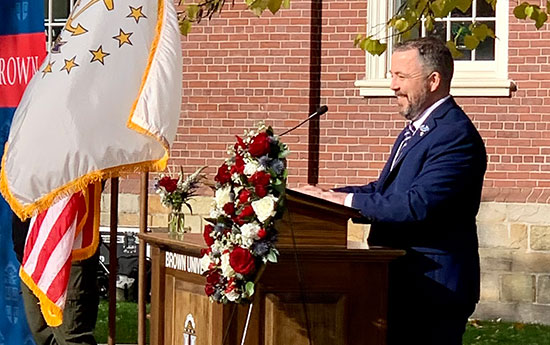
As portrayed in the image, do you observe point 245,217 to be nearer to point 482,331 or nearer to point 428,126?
point 428,126

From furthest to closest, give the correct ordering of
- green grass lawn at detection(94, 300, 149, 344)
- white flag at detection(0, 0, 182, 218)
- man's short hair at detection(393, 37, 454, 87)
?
green grass lawn at detection(94, 300, 149, 344)
white flag at detection(0, 0, 182, 218)
man's short hair at detection(393, 37, 454, 87)

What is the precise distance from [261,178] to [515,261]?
7.70 metres

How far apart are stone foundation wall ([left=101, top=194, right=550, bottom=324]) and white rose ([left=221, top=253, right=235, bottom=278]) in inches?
301

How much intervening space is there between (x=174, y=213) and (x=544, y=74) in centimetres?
686

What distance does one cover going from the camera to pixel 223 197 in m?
5.60

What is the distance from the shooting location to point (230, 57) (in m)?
13.8

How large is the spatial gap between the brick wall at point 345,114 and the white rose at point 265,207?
7650 mm

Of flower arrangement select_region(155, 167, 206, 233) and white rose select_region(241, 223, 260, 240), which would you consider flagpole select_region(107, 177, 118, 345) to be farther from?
white rose select_region(241, 223, 260, 240)

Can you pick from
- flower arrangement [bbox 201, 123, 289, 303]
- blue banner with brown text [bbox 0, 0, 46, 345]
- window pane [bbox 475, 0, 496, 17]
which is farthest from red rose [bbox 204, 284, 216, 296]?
window pane [bbox 475, 0, 496, 17]

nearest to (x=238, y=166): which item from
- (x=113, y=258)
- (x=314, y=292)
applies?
(x=314, y=292)

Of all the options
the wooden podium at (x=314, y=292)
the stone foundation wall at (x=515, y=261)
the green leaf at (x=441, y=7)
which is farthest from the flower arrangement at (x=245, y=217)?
the stone foundation wall at (x=515, y=261)

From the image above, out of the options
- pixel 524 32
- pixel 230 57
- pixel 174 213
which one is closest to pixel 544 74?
pixel 524 32

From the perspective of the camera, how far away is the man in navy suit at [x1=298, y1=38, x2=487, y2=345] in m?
5.78

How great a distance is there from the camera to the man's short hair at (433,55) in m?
5.98
